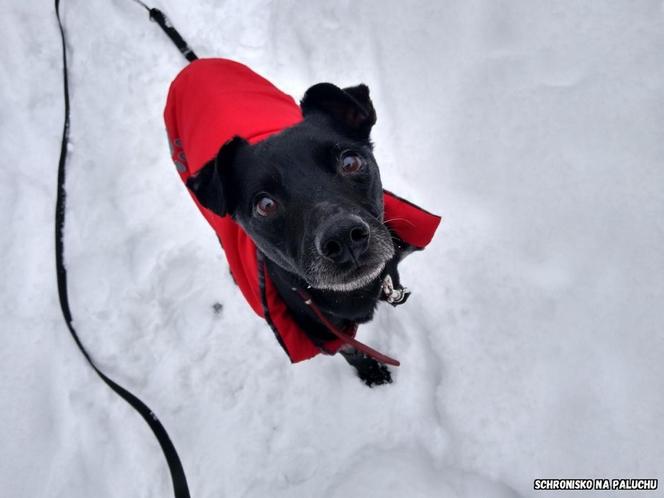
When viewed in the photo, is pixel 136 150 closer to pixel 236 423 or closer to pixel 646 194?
pixel 236 423

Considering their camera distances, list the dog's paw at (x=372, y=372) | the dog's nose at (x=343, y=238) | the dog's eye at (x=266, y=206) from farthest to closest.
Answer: the dog's paw at (x=372, y=372) → the dog's eye at (x=266, y=206) → the dog's nose at (x=343, y=238)

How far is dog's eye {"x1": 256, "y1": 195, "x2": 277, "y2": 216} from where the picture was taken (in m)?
1.92

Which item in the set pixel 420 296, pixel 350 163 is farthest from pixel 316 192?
pixel 420 296

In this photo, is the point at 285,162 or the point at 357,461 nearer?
the point at 285,162

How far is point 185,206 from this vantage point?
396 centimetres

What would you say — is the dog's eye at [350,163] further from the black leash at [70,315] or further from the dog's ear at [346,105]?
the black leash at [70,315]

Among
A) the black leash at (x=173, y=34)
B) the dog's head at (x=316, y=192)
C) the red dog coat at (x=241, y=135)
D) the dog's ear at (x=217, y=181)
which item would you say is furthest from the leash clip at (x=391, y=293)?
the black leash at (x=173, y=34)

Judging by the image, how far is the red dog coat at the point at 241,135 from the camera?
7.63 ft

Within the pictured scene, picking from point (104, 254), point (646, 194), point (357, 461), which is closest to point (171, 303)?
point (104, 254)

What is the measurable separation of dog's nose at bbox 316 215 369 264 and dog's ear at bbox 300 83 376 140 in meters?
0.80

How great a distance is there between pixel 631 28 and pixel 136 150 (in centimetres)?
427

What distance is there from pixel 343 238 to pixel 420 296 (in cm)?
177

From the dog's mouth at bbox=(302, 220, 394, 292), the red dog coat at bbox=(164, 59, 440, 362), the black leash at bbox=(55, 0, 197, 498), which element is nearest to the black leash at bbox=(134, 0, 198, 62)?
the black leash at bbox=(55, 0, 197, 498)

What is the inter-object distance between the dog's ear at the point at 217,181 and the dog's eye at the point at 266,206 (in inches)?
7.9
